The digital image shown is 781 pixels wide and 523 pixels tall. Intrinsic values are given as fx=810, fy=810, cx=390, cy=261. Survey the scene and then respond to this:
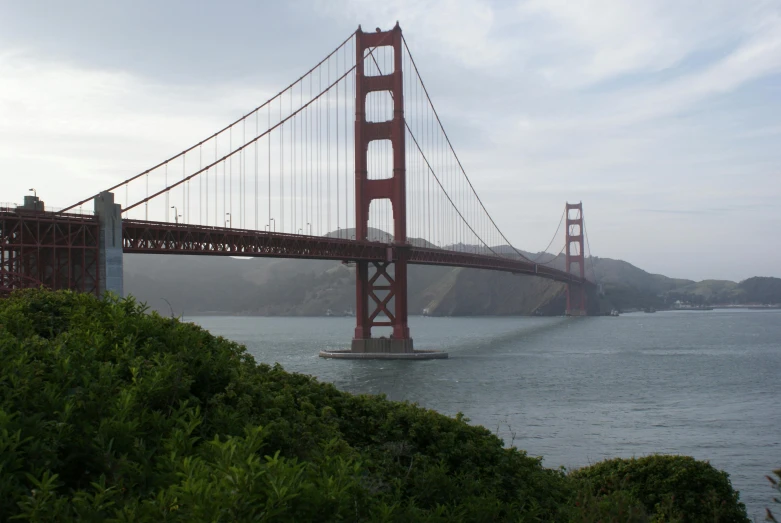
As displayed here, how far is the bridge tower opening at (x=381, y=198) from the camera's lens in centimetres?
5888

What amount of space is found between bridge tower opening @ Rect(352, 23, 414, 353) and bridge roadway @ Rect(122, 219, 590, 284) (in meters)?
1.24

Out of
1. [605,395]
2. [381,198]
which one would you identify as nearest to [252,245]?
[381,198]

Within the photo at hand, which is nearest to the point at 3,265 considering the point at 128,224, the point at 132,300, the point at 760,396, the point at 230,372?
the point at 128,224

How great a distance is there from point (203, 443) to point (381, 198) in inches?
2158

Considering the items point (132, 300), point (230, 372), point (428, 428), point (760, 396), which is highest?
point (132, 300)

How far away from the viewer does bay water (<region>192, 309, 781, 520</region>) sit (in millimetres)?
23469

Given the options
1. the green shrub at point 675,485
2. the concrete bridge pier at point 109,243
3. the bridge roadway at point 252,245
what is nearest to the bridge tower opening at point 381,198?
the bridge roadway at point 252,245

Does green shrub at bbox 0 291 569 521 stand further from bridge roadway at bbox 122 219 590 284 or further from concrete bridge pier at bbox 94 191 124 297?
bridge roadway at bbox 122 219 590 284

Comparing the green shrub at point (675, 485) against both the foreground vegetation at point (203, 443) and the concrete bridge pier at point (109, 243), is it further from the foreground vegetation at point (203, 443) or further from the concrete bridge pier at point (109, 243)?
the concrete bridge pier at point (109, 243)

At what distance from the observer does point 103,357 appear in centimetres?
725

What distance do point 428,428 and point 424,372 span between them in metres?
38.4

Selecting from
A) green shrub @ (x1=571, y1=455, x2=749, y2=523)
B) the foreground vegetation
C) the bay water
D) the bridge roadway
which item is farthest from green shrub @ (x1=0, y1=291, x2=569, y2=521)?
the bridge roadway

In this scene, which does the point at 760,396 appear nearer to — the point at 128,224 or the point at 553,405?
the point at 553,405

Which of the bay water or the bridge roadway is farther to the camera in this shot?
the bridge roadway
